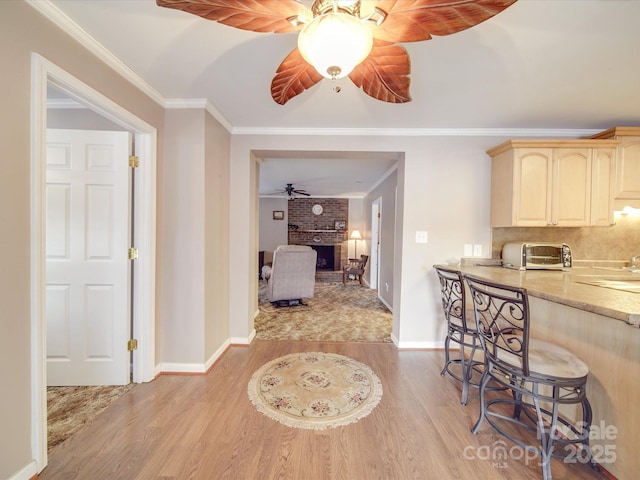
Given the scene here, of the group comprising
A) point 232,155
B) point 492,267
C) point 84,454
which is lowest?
point 84,454

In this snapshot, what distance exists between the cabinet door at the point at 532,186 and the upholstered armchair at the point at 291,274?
2.62 metres

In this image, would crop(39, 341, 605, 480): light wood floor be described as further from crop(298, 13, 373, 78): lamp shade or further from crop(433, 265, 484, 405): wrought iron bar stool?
crop(298, 13, 373, 78): lamp shade

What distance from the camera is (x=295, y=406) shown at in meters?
1.82

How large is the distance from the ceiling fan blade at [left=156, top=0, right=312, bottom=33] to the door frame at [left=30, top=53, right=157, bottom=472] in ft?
3.01

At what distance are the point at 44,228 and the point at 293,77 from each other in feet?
4.97

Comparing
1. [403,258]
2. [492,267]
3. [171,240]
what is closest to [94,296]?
[171,240]

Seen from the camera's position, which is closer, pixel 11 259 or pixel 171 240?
pixel 11 259

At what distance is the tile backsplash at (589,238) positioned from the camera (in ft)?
8.68

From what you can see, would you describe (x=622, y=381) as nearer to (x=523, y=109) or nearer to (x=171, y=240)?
(x=523, y=109)

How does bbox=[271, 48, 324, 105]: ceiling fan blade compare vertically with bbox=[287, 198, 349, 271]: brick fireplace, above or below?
above

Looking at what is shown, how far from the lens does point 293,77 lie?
134 cm

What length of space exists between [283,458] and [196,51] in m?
2.47

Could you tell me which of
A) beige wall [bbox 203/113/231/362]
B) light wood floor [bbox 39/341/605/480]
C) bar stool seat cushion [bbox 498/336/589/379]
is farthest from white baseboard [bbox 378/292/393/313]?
bar stool seat cushion [bbox 498/336/589/379]

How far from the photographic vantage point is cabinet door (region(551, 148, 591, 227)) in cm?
237
